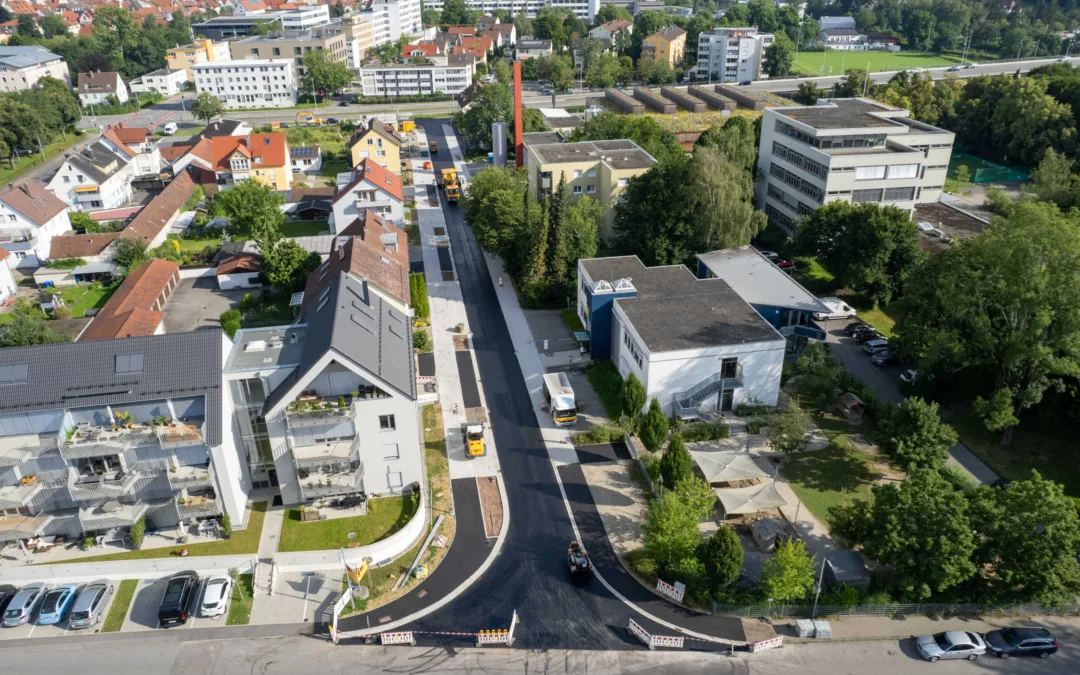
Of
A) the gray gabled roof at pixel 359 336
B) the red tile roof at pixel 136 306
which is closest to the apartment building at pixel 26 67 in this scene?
the red tile roof at pixel 136 306

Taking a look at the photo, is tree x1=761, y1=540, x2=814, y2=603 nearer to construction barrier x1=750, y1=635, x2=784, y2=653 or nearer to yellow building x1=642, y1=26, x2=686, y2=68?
construction barrier x1=750, y1=635, x2=784, y2=653

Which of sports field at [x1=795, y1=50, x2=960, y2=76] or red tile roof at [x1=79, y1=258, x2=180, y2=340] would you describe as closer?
red tile roof at [x1=79, y1=258, x2=180, y2=340]

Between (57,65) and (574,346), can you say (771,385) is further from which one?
(57,65)

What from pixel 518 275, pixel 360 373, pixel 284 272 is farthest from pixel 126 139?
pixel 360 373

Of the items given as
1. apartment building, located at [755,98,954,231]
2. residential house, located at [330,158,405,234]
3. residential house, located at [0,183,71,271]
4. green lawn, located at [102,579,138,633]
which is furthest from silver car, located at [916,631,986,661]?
residential house, located at [0,183,71,271]

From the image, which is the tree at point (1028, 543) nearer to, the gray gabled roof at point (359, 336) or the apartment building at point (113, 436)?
the gray gabled roof at point (359, 336)
